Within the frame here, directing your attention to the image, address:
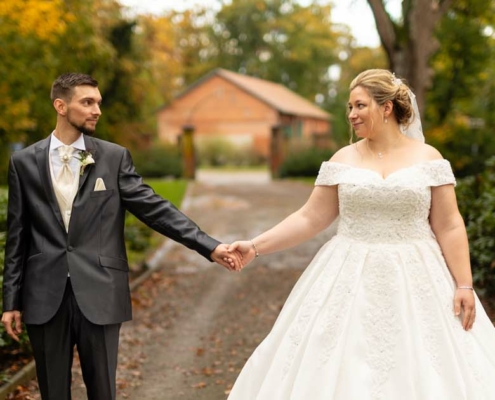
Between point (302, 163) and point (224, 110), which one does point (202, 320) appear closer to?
point (302, 163)

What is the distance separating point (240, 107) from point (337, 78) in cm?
2289

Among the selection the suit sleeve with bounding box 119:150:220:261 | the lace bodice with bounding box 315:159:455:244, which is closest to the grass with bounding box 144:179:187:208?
the suit sleeve with bounding box 119:150:220:261

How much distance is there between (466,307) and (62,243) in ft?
7.12

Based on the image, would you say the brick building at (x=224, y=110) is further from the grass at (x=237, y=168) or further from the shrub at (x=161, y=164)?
the grass at (x=237, y=168)

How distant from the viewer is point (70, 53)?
55.7 feet

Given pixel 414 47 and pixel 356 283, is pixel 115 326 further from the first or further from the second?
pixel 414 47

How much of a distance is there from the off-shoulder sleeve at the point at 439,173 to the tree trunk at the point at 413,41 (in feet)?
27.0

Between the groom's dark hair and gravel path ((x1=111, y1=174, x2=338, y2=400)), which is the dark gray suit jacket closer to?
the groom's dark hair

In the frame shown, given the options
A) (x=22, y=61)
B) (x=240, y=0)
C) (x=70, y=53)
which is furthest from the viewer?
(x=240, y=0)

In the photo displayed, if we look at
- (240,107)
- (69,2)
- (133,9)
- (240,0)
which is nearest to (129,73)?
(133,9)

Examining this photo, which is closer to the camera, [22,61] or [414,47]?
[414,47]

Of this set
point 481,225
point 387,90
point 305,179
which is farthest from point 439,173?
point 305,179

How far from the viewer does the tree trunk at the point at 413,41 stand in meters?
11.6

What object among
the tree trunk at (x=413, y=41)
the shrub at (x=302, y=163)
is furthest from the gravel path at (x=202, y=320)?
the shrub at (x=302, y=163)
